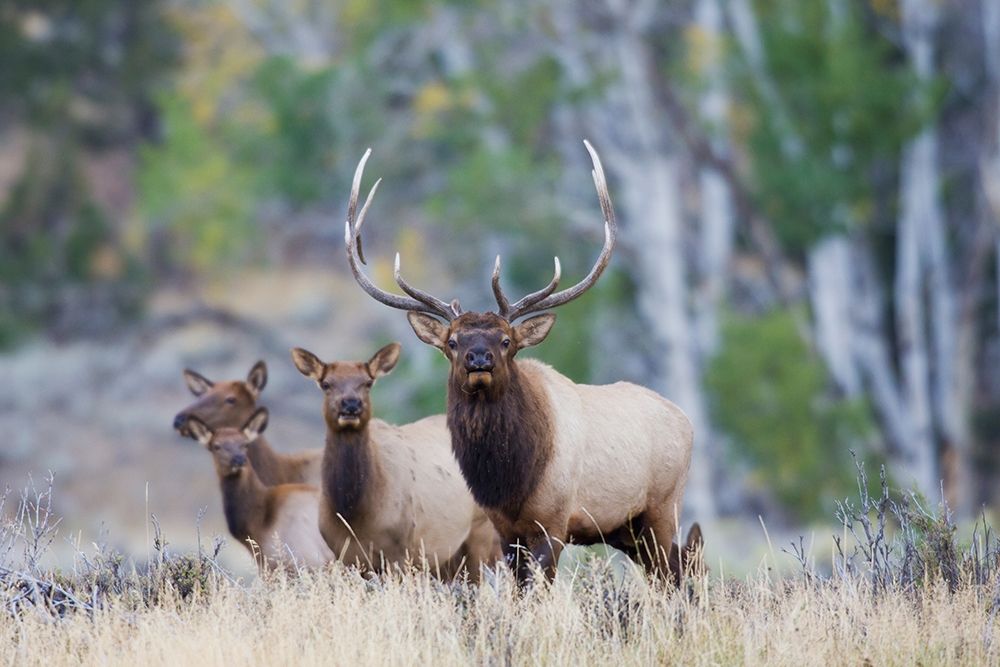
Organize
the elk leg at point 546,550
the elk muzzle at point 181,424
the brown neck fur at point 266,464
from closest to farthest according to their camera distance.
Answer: the elk leg at point 546,550 → the elk muzzle at point 181,424 → the brown neck fur at point 266,464

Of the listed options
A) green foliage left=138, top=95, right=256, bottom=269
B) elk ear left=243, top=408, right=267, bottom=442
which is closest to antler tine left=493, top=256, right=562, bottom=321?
elk ear left=243, top=408, right=267, bottom=442

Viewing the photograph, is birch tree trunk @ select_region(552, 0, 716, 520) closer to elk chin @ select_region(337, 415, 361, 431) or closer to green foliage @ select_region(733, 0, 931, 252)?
green foliage @ select_region(733, 0, 931, 252)

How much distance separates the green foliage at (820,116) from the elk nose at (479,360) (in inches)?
794

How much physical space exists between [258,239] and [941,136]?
12401 mm

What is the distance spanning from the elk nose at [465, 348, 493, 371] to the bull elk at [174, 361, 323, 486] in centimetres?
436

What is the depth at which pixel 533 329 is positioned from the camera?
11117mm

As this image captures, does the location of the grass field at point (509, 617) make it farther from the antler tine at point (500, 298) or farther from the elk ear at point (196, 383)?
the elk ear at point (196, 383)

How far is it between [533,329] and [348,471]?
5.45ft

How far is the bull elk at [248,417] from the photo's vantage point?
14523 mm

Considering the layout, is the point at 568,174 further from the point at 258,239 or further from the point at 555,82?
the point at 258,239

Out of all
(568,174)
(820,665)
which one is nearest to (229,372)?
(568,174)

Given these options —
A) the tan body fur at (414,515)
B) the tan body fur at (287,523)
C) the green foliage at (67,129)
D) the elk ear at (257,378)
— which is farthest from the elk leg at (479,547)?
the green foliage at (67,129)

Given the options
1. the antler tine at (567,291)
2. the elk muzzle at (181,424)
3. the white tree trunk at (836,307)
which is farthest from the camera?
the white tree trunk at (836,307)

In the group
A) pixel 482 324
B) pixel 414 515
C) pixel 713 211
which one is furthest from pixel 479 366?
pixel 713 211
